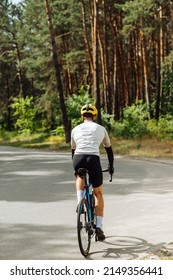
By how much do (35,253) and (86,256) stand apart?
743mm

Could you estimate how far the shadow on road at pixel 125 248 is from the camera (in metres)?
6.34

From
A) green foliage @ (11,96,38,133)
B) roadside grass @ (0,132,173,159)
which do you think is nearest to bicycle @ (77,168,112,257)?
roadside grass @ (0,132,173,159)

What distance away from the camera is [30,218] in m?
8.89

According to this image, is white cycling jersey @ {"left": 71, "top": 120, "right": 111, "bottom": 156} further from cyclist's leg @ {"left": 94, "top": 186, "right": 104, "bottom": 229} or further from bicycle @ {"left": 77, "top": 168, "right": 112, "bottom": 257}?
cyclist's leg @ {"left": 94, "top": 186, "right": 104, "bottom": 229}

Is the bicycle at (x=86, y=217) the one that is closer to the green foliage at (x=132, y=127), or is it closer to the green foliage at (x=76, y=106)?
the green foliage at (x=132, y=127)

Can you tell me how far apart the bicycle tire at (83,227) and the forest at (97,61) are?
19.0 meters

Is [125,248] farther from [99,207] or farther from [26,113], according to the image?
[26,113]

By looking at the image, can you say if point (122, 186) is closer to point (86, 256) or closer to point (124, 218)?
point (124, 218)

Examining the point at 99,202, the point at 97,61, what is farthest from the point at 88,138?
the point at 97,61

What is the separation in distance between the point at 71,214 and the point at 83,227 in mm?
2628

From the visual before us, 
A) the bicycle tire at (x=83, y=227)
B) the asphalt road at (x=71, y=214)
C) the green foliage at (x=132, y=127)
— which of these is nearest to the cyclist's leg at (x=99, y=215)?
the asphalt road at (x=71, y=214)

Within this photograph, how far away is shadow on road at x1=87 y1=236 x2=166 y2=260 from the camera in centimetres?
634

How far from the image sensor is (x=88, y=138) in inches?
267
